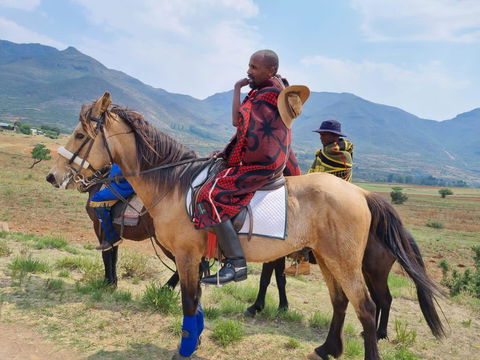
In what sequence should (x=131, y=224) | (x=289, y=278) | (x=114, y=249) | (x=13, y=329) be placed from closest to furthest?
(x=13, y=329)
(x=131, y=224)
(x=114, y=249)
(x=289, y=278)

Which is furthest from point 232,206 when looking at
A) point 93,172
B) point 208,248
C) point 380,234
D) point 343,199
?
point 380,234

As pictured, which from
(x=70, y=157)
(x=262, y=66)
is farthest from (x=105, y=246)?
(x=262, y=66)

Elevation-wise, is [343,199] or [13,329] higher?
[343,199]

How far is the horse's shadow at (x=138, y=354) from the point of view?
3.66 m

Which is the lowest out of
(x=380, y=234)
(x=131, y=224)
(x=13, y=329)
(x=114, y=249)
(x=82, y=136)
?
(x=13, y=329)

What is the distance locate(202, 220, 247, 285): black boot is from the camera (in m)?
3.38

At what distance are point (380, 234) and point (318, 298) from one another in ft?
10.6

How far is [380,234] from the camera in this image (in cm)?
409

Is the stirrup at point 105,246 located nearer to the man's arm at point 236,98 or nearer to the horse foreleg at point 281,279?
the horse foreleg at point 281,279

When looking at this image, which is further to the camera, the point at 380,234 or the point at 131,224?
the point at 131,224

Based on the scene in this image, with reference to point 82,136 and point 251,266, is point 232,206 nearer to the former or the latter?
point 82,136

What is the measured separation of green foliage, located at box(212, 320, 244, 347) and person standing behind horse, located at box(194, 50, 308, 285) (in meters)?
1.10

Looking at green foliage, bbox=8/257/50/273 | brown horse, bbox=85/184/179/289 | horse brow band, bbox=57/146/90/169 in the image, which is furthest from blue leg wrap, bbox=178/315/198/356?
green foliage, bbox=8/257/50/273

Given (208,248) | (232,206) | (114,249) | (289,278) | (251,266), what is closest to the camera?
(232,206)
